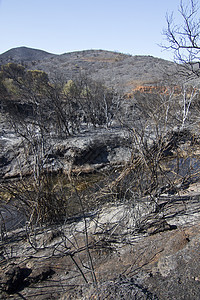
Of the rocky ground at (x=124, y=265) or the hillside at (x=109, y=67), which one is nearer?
the rocky ground at (x=124, y=265)

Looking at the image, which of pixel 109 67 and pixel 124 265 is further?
pixel 109 67

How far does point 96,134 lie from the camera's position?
8.73 meters

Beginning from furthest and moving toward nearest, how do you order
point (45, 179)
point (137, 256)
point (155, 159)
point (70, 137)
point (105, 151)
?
point (70, 137) → point (105, 151) → point (45, 179) → point (155, 159) → point (137, 256)

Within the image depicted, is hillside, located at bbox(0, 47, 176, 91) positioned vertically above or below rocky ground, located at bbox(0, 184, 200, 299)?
above

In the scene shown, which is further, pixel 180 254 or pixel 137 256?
pixel 137 256

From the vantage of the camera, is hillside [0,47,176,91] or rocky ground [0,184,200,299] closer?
rocky ground [0,184,200,299]

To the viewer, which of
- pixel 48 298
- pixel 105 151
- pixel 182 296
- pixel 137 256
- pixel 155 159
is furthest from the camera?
pixel 105 151

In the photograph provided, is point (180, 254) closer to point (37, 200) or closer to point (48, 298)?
point (48, 298)

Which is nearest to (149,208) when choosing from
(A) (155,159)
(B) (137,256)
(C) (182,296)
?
(A) (155,159)

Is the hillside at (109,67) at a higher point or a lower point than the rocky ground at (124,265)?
higher

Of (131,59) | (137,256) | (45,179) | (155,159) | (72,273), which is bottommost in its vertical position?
(72,273)

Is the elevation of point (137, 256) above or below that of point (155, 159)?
below

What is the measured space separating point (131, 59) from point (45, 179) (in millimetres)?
36927

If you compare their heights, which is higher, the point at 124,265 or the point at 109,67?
the point at 109,67
